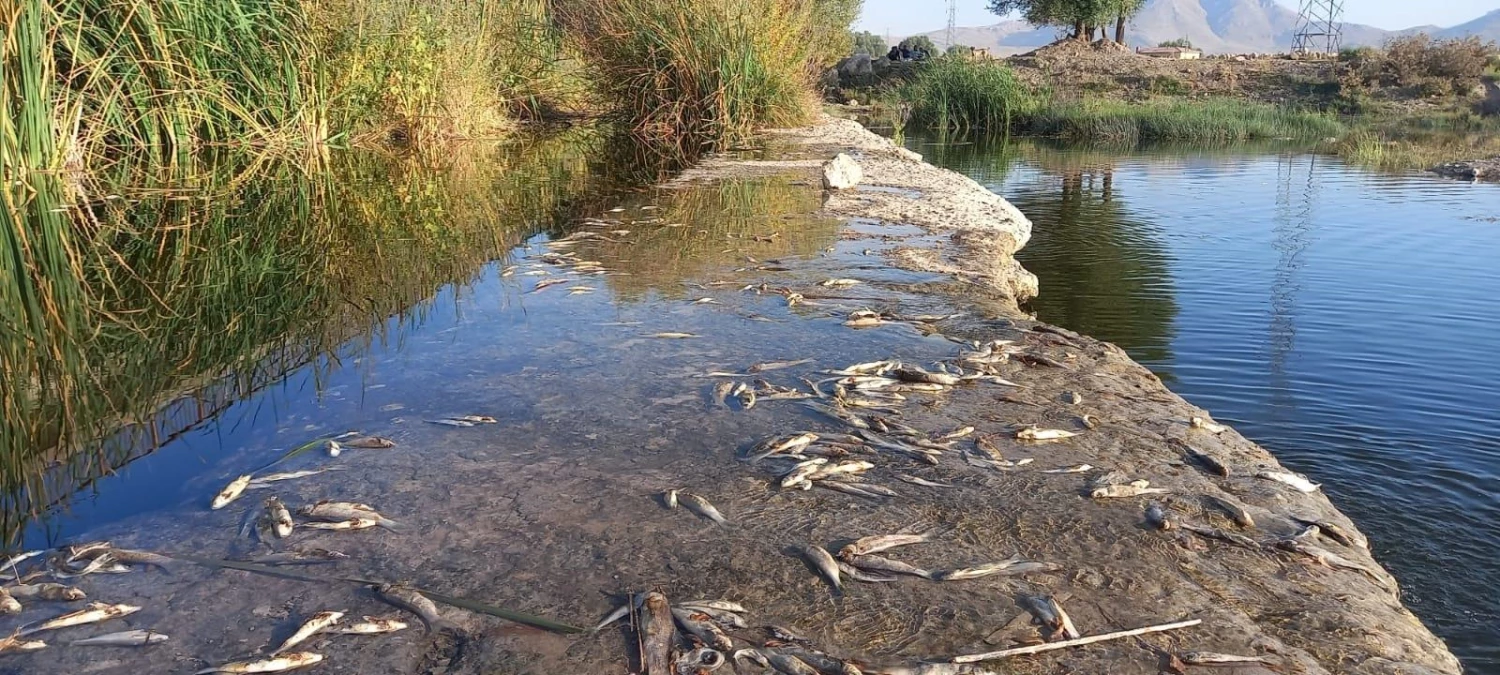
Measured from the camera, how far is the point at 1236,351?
18.5 ft

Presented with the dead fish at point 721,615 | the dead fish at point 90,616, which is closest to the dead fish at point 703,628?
the dead fish at point 721,615

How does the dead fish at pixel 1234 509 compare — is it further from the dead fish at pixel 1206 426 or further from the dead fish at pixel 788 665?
the dead fish at pixel 788 665

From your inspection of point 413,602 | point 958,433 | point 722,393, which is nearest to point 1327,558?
point 958,433

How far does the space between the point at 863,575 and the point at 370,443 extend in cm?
169

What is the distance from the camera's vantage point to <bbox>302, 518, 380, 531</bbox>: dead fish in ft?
8.61

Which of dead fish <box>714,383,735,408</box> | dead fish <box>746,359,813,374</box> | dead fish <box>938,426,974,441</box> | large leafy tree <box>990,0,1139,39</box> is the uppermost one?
large leafy tree <box>990,0,1139,39</box>

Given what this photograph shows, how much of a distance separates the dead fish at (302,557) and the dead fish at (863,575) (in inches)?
47.5

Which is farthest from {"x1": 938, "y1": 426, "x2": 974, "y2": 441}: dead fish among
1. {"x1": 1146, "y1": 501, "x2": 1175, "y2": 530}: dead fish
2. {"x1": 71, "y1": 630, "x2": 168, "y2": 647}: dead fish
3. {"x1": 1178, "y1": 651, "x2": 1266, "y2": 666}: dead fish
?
{"x1": 71, "y1": 630, "x2": 168, "y2": 647}: dead fish

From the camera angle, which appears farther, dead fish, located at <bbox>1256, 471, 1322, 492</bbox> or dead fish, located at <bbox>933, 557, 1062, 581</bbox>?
dead fish, located at <bbox>1256, 471, 1322, 492</bbox>

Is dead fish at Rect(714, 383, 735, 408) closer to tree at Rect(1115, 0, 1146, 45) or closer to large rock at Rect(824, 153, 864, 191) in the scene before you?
large rock at Rect(824, 153, 864, 191)

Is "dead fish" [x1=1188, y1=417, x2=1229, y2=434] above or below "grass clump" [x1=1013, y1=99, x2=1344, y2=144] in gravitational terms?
below

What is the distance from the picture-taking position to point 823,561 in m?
2.43

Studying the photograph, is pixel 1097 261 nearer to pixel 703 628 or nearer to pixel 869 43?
pixel 703 628

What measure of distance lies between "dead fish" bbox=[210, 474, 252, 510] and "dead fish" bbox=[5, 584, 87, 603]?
49cm
